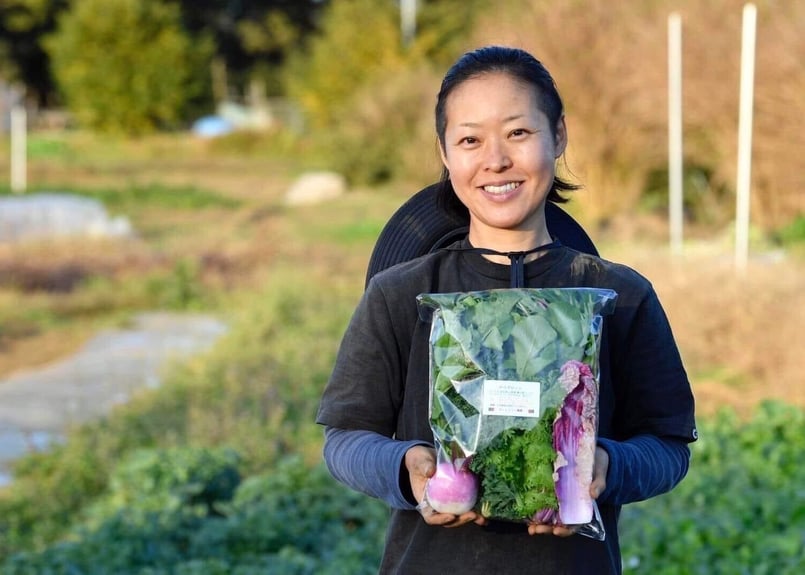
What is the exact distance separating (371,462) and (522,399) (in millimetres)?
291

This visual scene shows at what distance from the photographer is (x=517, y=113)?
86.1 inches

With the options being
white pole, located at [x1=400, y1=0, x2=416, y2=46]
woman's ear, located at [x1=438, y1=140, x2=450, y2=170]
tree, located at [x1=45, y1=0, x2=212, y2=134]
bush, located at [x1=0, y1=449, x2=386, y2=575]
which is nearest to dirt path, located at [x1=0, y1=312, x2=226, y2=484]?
bush, located at [x1=0, y1=449, x2=386, y2=575]

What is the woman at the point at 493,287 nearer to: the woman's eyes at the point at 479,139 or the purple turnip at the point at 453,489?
the woman's eyes at the point at 479,139

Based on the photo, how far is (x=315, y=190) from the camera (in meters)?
29.9

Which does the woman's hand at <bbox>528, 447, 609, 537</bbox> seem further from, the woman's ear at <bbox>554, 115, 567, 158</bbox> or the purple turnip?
the woman's ear at <bbox>554, 115, 567, 158</bbox>

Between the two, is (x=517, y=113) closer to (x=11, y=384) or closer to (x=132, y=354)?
(x=11, y=384)

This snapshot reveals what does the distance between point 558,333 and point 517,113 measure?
434mm

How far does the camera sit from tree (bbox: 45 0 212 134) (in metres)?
44.7

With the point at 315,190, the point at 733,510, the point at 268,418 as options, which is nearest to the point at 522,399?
the point at 733,510

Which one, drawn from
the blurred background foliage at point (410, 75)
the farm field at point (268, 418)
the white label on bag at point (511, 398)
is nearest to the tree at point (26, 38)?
the blurred background foliage at point (410, 75)

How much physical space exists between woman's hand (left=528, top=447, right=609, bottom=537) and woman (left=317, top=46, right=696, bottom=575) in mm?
153

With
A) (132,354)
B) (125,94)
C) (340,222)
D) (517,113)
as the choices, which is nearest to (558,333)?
(517,113)

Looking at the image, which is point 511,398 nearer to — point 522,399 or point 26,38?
point 522,399

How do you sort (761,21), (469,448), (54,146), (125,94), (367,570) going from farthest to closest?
1. (125,94)
2. (54,146)
3. (761,21)
4. (367,570)
5. (469,448)
